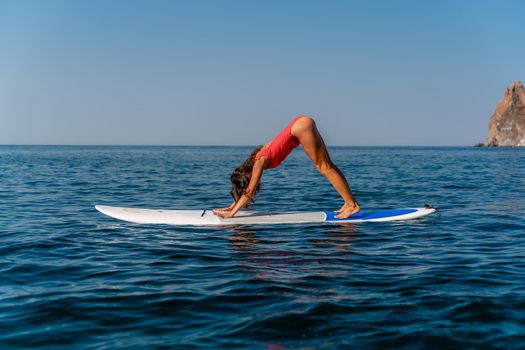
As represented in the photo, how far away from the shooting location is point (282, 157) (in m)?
9.65

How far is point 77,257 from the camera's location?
22.8 ft

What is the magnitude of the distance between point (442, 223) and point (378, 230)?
1662mm

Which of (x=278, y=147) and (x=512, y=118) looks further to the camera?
(x=512, y=118)

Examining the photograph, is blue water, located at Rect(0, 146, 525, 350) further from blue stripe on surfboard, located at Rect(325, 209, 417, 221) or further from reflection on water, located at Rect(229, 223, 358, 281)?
blue stripe on surfboard, located at Rect(325, 209, 417, 221)

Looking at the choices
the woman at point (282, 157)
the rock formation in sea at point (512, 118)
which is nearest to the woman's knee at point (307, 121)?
the woman at point (282, 157)

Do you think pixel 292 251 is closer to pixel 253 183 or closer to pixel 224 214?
pixel 253 183

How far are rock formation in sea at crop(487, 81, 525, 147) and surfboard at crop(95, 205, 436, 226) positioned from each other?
167 meters


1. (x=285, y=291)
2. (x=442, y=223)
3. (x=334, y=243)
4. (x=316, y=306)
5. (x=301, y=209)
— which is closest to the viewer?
(x=316, y=306)

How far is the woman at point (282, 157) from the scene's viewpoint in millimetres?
9430

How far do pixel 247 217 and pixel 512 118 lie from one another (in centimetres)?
17140

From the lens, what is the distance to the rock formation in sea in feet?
522

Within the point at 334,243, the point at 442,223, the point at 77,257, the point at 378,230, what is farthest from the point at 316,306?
the point at 442,223

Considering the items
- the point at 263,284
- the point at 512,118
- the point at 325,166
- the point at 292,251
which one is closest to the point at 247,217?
the point at 325,166

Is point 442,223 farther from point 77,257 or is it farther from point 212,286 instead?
point 77,257
